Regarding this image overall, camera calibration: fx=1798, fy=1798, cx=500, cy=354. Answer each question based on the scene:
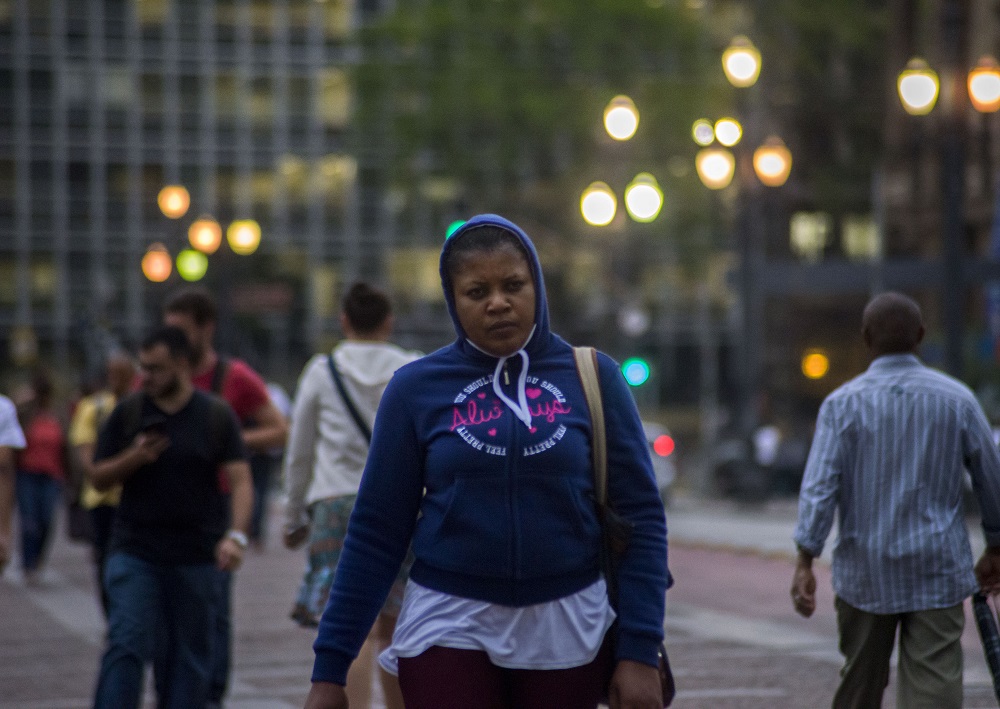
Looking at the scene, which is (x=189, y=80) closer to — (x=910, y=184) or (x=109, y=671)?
(x=910, y=184)

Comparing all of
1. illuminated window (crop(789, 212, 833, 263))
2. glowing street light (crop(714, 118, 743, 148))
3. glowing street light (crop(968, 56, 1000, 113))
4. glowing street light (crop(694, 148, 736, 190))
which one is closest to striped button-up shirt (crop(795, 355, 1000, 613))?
glowing street light (crop(968, 56, 1000, 113))

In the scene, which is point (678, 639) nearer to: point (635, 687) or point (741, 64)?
point (635, 687)

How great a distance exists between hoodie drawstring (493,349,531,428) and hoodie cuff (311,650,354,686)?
2.18 ft

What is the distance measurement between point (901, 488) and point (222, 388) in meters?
3.69

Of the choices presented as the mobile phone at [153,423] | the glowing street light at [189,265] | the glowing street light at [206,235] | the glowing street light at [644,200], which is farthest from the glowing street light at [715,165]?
the mobile phone at [153,423]

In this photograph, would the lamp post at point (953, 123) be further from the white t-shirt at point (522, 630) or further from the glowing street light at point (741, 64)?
the white t-shirt at point (522, 630)

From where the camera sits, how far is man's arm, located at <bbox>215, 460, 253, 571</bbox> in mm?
7242

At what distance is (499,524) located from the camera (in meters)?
3.98

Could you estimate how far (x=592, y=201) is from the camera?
25500mm

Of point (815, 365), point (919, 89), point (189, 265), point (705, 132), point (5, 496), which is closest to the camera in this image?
point (5, 496)

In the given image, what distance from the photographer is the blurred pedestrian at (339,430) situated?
Answer: 7.45 m

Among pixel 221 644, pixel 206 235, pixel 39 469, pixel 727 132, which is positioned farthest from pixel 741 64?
pixel 221 644

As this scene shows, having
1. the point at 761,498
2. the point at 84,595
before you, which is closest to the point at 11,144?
the point at 761,498

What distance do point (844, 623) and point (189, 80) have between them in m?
66.1
